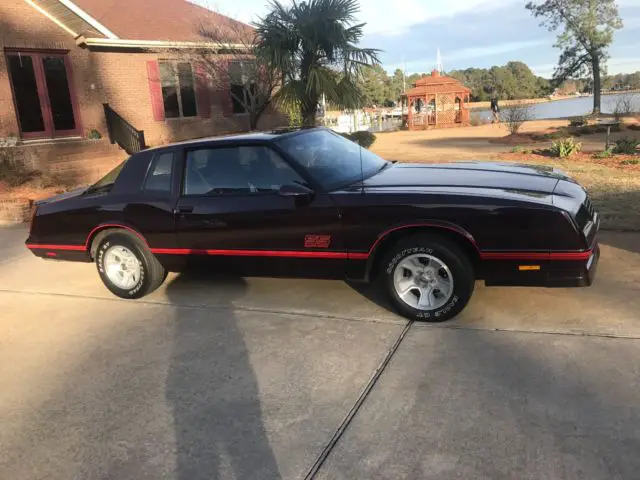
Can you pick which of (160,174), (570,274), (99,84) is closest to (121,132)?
(99,84)

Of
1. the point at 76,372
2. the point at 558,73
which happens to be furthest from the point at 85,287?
the point at 558,73

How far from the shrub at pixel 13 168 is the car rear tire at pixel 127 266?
28.0ft

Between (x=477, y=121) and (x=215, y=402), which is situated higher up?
(x=477, y=121)

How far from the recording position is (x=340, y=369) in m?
3.55

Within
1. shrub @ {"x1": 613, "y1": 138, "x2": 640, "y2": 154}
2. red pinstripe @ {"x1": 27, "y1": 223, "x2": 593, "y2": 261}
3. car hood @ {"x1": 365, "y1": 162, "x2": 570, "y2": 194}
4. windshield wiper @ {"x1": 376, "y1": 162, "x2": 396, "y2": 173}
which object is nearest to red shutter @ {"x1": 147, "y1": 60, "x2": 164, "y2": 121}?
red pinstripe @ {"x1": 27, "y1": 223, "x2": 593, "y2": 261}

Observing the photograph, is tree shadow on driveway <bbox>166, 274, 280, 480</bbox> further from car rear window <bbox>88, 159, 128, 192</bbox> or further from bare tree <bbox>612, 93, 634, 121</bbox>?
bare tree <bbox>612, 93, 634, 121</bbox>

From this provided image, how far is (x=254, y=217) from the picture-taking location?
4484 millimetres

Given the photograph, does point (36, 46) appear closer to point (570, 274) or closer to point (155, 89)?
point (155, 89)

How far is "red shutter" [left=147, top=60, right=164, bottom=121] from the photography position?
1711cm

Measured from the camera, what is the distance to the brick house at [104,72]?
563 inches

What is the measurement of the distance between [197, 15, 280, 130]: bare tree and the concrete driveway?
12.3 metres

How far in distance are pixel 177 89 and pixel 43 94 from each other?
437 centimetres

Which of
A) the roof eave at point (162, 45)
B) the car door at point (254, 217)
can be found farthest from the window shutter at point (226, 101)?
the car door at point (254, 217)

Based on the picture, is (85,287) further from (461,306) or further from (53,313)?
(461,306)
